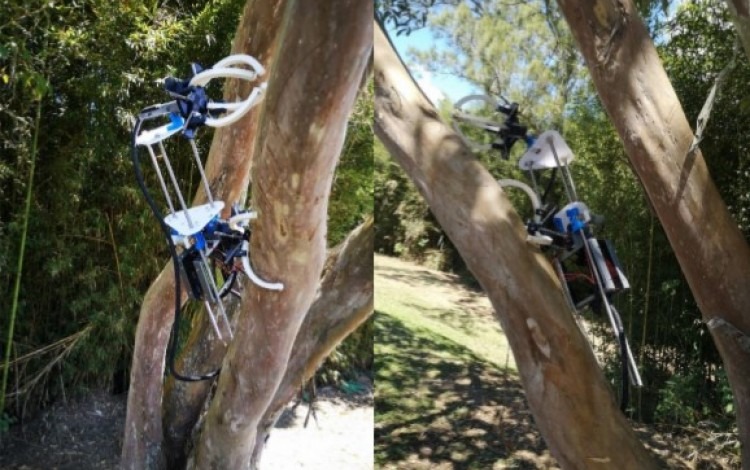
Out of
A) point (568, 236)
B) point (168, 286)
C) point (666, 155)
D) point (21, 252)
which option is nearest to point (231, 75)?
point (568, 236)

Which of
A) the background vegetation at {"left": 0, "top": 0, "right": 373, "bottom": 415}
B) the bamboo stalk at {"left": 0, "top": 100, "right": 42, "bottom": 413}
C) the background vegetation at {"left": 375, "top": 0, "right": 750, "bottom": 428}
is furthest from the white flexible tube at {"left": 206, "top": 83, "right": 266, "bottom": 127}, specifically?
the bamboo stalk at {"left": 0, "top": 100, "right": 42, "bottom": 413}

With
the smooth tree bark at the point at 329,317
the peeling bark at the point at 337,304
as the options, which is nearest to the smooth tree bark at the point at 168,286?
the smooth tree bark at the point at 329,317

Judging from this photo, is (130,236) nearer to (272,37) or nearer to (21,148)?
(21,148)

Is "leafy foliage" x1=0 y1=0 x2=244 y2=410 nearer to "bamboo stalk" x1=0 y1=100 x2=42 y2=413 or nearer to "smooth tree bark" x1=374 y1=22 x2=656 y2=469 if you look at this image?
"bamboo stalk" x1=0 y1=100 x2=42 y2=413

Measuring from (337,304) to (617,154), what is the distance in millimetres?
551

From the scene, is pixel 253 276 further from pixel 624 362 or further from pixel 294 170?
pixel 624 362

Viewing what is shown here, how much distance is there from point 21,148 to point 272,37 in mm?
1215

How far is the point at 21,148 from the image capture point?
2.09m

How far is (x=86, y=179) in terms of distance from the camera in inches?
87.1

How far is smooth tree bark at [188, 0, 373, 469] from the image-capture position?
64 centimetres

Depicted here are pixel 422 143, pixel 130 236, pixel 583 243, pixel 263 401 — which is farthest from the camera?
pixel 130 236

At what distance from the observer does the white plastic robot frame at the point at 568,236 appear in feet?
2.35

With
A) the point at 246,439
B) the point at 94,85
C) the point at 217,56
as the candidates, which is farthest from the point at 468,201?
the point at 94,85

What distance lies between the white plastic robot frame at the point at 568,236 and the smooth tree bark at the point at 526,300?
0.08 feet
